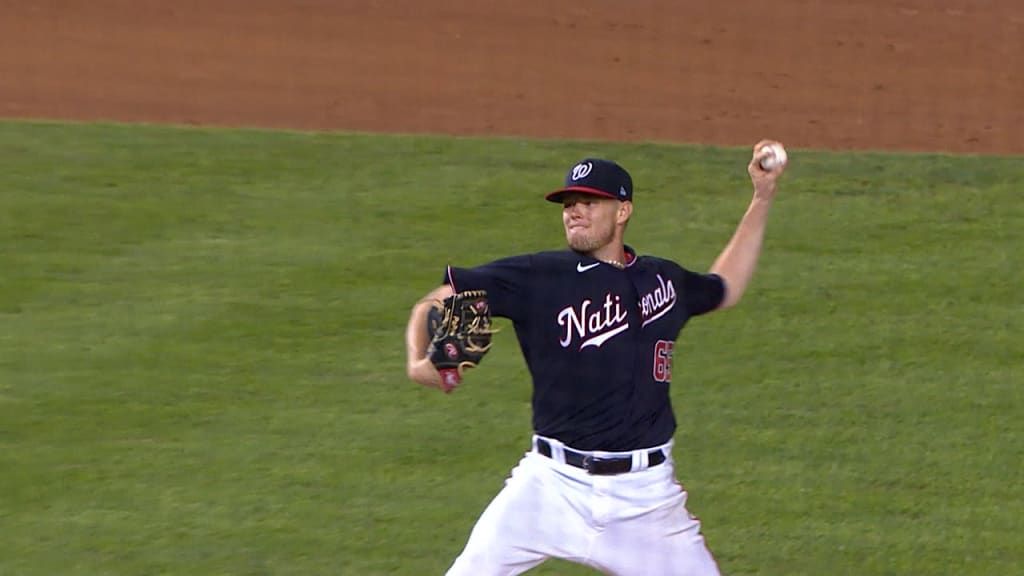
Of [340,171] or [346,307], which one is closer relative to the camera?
[346,307]

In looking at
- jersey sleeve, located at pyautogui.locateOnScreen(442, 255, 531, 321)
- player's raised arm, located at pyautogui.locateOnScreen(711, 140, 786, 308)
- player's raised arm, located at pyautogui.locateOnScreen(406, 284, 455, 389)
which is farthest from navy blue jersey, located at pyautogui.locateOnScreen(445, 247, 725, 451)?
player's raised arm, located at pyautogui.locateOnScreen(711, 140, 786, 308)

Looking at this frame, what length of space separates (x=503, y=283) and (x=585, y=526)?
799mm

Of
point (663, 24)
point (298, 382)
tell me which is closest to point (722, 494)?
point (298, 382)

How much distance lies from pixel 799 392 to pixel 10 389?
429cm

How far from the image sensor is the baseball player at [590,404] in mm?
5023

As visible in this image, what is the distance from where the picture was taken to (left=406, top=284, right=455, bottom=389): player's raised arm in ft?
15.8

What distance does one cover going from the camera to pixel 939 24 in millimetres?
16484

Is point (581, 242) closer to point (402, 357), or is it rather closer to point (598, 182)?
point (598, 182)

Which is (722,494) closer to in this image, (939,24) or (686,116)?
(686,116)

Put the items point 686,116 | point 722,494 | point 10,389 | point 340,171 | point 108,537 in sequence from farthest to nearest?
point 686,116 → point 340,171 → point 10,389 → point 722,494 → point 108,537

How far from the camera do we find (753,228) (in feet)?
18.6

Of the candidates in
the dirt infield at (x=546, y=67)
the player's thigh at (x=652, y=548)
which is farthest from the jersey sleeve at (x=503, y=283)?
the dirt infield at (x=546, y=67)

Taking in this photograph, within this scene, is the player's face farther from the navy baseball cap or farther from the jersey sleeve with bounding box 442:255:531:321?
the jersey sleeve with bounding box 442:255:531:321

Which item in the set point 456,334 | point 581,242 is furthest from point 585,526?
point 581,242
